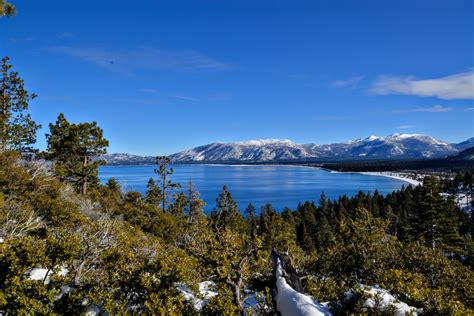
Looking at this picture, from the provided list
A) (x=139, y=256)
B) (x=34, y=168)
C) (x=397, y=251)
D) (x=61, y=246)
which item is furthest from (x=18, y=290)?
(x=34, y=168)

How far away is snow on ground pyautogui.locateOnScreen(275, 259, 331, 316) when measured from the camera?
1017 centimetres

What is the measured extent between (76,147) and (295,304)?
3193cm

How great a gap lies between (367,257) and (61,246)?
45.2ft

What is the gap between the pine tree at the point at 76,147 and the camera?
3475 cm

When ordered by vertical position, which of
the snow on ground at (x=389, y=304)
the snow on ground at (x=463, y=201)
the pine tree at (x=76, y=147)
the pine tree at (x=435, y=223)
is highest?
the pine tree at (x=76, y=147)

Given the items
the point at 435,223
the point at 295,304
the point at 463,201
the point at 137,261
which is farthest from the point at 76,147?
the point at 463,201

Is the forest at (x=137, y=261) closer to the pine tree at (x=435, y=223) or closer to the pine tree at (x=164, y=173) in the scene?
the pine tree at (x=164, y=173)

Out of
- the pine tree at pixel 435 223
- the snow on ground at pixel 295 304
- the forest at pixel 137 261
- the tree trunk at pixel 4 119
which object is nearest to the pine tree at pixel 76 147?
the forest at pixel 137 261

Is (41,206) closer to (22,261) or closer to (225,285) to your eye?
(22,261)

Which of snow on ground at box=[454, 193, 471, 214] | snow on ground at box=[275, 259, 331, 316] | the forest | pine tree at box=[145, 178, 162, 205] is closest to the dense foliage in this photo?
the forest

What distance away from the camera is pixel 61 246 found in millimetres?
10312

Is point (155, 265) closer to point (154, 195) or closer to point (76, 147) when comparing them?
point (76, 147)

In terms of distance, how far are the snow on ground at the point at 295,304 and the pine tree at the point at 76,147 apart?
29.0 metres

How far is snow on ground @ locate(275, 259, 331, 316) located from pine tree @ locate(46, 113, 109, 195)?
29.0 m
